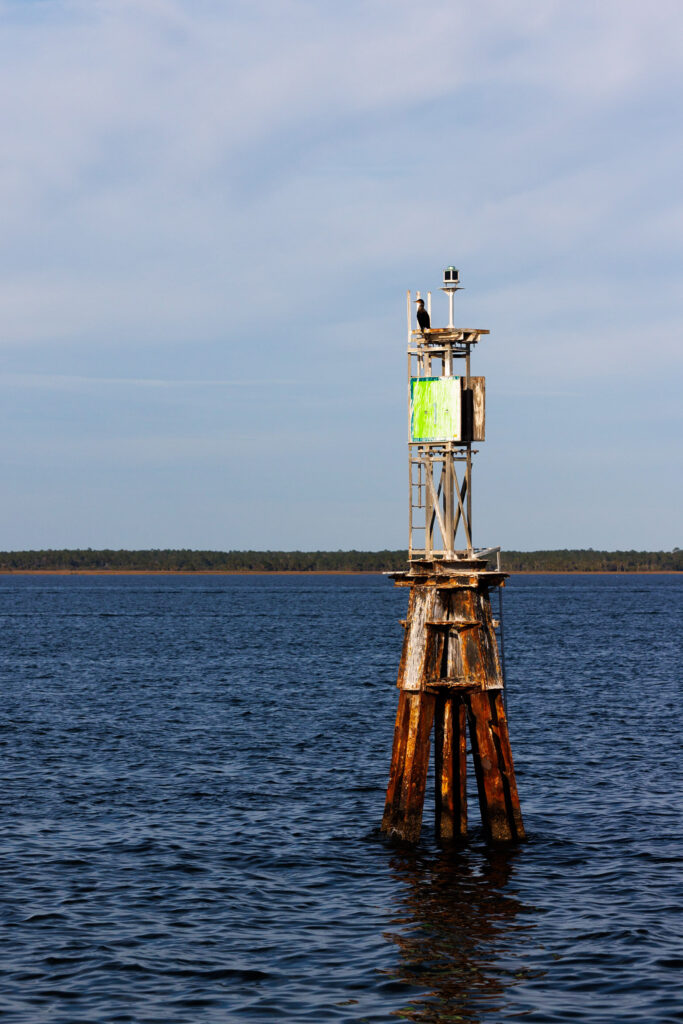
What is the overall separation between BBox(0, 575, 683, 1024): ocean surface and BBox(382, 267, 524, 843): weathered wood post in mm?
1167

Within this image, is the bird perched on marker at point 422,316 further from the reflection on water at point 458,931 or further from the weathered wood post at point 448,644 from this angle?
the reflection on water at point 458,931

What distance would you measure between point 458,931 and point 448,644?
17.4ft

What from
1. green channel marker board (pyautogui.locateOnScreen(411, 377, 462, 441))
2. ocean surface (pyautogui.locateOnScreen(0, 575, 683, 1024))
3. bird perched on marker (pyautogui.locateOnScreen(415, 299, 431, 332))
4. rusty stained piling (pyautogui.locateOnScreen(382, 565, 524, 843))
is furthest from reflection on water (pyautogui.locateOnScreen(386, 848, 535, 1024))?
bird perched on marker (pyautogui.locateOnScreen(415, 299, 431, 332))

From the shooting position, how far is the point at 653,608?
455ft

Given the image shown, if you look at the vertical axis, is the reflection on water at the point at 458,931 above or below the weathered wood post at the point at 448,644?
below

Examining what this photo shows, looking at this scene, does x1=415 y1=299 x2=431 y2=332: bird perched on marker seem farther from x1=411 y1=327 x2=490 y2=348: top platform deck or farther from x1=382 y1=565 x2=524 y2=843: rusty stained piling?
x1=382 y1=565 x2=524 y2=843: rusty stained piling

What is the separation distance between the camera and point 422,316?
22.2 metres

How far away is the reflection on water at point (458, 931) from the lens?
15492 millimetres

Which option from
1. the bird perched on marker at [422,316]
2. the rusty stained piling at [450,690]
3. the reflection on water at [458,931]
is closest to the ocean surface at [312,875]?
the reflection on water at [458,931]

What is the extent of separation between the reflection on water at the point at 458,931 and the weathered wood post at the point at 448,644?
833 mm

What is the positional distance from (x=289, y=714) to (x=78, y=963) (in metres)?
27.6

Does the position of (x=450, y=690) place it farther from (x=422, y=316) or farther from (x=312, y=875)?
(x=422, y=316)

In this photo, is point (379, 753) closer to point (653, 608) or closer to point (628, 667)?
point (628, 667)

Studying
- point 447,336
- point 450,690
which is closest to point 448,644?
point 450,690
